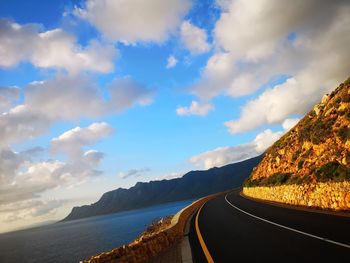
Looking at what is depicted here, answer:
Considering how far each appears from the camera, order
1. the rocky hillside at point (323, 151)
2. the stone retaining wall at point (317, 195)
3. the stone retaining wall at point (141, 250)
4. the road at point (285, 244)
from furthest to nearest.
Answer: the rocky hillside at point (323, 151)
the stone retaining wall at point (317, 195)
the stone retaining wall at point (141, 250)
the road at point (285, 244)

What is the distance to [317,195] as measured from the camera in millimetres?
21969

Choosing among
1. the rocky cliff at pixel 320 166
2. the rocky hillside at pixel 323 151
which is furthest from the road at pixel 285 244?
the rocky hillside at pixel 323 151

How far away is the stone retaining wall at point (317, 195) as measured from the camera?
1833 centimetres

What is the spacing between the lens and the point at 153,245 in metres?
14.2

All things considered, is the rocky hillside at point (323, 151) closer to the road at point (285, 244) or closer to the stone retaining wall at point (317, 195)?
the stone retaining wall at point (317, 195)

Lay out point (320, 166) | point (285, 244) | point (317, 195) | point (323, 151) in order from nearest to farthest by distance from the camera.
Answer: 1. point (285, 244)
2. point (317, 195)
3. point (320, 166)
4. point (323, 151)

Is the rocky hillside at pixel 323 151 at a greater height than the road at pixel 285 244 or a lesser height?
greater

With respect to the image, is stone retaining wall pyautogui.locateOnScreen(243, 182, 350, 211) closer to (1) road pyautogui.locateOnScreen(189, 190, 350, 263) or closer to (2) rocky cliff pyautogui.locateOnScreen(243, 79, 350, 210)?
(2) rocky cliff pyautogui.locateOnScreen(243, 79, 350, 210)

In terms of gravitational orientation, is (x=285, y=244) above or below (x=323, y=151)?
below

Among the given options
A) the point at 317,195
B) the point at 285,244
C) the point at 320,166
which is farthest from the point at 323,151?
the point at 285,244

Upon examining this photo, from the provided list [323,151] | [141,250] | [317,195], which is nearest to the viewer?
[141,250]

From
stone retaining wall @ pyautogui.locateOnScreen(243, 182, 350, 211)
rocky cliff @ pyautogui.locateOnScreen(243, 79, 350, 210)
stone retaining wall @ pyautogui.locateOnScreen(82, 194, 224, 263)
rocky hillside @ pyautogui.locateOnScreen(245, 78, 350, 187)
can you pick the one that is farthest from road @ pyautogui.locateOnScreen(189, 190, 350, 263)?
rocky hillside @ pyautogui.locateOnScreen(245, 78, 350, 187)

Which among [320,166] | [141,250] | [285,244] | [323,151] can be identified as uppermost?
[323,151]

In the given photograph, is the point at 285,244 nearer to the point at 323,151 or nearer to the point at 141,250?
the point at 141,250
